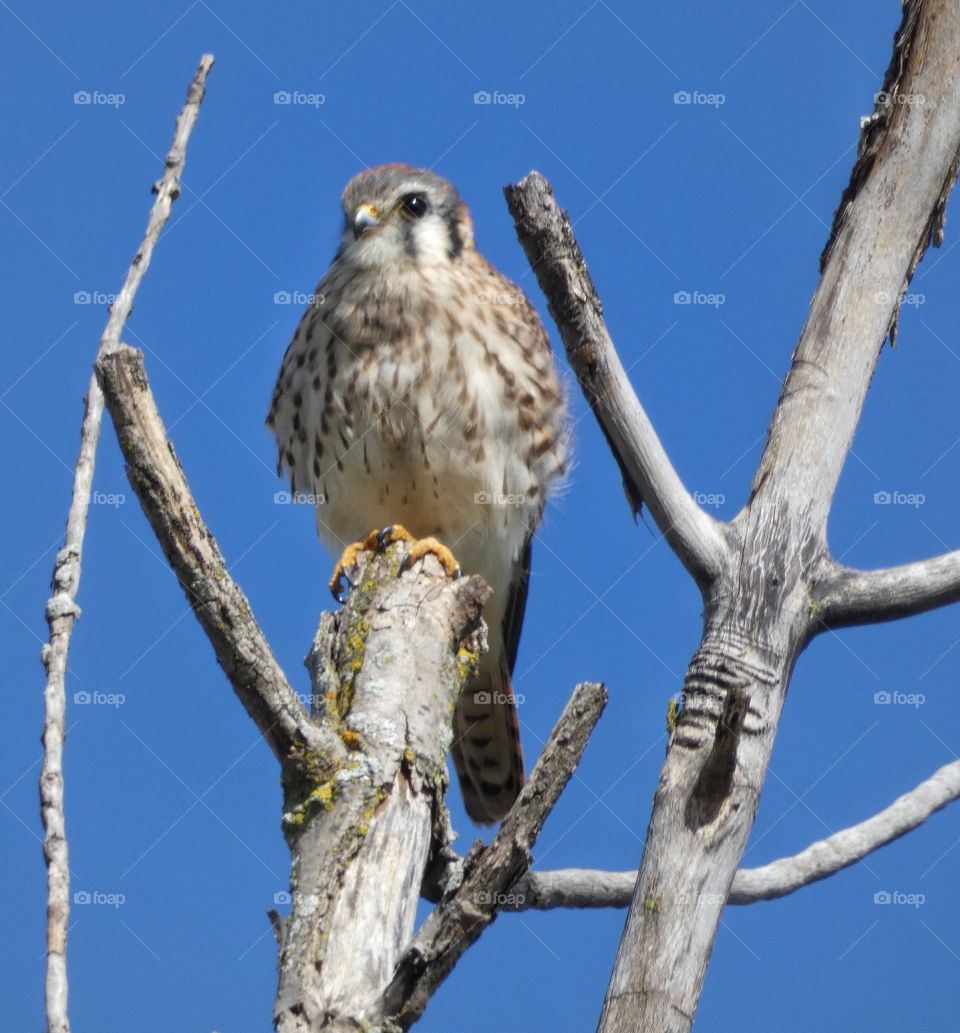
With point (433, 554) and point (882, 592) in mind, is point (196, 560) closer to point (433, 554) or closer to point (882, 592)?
point (433, 554)

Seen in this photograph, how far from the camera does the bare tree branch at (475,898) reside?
203cm

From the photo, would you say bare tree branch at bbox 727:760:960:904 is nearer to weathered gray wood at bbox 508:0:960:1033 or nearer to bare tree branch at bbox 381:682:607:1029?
weathered gray wood at bbox 508:0:960:1033

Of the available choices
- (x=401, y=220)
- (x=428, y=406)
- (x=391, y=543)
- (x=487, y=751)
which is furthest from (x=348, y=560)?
(x=401, y=220)

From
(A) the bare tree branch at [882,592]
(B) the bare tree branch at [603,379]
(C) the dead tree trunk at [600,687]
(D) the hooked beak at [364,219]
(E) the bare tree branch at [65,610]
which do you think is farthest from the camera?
(D) the hooked beak at [364,219]

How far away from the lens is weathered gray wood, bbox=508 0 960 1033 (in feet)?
7.34

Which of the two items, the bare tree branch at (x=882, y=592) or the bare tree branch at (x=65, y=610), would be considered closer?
the bare tree branch at (x=65, y=610)

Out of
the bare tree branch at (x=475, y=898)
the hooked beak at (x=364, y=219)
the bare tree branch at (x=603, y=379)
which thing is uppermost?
the hooked beak at (x=364, y=219)

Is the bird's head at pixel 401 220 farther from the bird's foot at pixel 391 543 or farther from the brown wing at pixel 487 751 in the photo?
the brown wing at pixel 487 751

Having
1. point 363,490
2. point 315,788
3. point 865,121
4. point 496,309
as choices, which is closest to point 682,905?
point 315,788

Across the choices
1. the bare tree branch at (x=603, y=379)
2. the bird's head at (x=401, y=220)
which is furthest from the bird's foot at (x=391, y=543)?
the bird's head at (x=401, y=220)

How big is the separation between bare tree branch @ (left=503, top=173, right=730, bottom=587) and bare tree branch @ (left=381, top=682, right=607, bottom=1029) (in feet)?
2.15

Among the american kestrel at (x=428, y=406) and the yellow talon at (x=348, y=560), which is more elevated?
the american kestrel at (x=428, y=406)

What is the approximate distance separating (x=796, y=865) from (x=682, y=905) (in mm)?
774

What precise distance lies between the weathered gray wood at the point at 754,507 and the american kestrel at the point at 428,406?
1.49m
